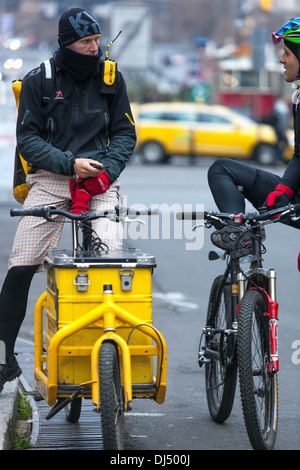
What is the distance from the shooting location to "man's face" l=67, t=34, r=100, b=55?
15.4 ft

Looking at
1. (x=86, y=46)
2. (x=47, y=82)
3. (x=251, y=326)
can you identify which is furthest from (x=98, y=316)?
(x=86, y=46)

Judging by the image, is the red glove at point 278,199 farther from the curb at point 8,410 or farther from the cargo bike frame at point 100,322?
the curb at point 8,410

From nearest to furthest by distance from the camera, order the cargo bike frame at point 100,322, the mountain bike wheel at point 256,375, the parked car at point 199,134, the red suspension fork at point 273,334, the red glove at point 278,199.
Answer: the cargo bike frame at point 100,322 < the mountain bike wheel at point 256,375 < the red suspension fork at point 273,334 < the red glove at point 278,199 < the parked car at point 199,134

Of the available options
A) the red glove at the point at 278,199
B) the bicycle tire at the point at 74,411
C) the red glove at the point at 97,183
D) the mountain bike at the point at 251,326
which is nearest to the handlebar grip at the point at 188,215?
the mountain bike at the point at 251,326

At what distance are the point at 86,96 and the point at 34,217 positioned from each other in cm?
66

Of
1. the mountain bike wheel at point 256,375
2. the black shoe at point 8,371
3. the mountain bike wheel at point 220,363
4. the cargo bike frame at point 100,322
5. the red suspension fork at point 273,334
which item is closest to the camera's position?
the cargo bike frame at point 100,322

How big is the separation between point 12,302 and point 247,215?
1.27 m

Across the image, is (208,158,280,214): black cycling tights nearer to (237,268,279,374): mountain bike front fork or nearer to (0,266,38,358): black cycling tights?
(237,268,279,374): mountain bike front fork

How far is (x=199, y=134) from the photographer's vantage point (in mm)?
29078

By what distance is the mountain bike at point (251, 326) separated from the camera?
4.36 metres

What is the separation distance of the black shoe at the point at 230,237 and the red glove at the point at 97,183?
59 cm

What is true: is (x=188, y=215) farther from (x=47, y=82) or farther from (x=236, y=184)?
(x=47, y=82)

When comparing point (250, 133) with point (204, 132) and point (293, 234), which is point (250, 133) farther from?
point (293, 234)

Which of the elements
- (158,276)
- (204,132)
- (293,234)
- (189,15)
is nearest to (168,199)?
(293,234)
